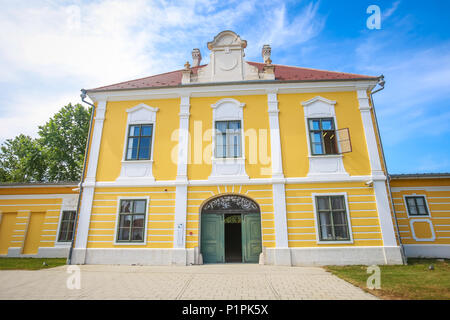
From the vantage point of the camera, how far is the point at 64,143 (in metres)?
21.0

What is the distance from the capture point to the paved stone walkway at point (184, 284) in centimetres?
489

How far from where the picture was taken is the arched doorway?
29.9 ft

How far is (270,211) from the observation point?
8.95m

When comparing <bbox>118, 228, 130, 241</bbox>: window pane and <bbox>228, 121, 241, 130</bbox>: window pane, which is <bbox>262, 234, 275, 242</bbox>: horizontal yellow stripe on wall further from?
<bbox>118, 228, 130, 241</bbox>: window pane

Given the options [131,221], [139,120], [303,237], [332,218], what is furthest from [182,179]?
[332,218]

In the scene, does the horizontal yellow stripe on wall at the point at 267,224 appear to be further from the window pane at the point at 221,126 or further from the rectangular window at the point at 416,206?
the rectangular window at the point at 416,206

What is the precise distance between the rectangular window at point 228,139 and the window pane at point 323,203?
365 centimetres

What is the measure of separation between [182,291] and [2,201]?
1259cm

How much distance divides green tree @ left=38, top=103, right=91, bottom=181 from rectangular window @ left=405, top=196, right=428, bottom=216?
23.6 m

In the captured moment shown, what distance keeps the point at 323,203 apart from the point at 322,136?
283cm

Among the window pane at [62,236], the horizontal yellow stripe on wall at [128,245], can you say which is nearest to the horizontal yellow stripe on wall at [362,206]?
the horizontal yellow stripe on wall at [128,245]

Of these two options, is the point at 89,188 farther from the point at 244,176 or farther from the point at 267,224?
the point at 267,224

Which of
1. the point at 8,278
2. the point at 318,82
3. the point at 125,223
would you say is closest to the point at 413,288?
the point at 318,82

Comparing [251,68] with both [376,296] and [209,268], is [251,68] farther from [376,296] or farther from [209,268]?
[376,296]
